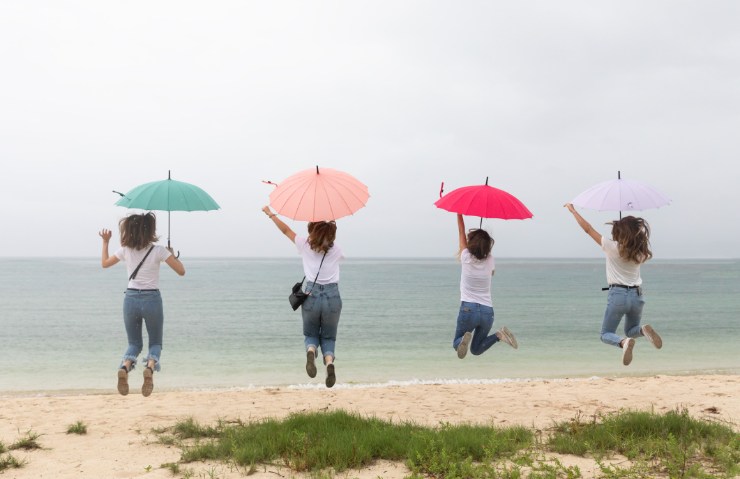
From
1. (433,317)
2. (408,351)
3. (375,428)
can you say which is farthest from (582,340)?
(375,428)

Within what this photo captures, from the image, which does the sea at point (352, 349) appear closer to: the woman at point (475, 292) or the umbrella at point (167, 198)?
the woman at point (475, 292)

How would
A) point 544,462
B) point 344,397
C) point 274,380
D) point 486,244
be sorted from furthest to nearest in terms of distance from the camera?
1. point 274,380
2. point 344,397
3. point 486,244
4. point 544,462

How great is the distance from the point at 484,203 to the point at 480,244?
24.0 inches

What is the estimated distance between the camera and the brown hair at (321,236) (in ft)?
25.6

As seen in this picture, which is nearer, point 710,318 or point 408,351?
point 408,351

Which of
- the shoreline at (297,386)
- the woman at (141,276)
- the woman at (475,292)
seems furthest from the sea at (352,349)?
the woman at (141,276)

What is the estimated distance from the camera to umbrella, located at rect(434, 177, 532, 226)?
8305mm

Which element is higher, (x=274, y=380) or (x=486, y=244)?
(x=486, y=244)

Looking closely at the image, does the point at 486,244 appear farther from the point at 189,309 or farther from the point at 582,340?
the point at 189,309

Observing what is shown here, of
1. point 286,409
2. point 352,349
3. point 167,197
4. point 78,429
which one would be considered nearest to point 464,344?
point 286,409

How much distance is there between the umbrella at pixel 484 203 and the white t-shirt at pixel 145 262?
3739mm

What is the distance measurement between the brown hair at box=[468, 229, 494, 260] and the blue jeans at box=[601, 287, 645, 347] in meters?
1.86

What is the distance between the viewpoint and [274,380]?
17.9m

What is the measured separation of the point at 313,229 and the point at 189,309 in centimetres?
4362
